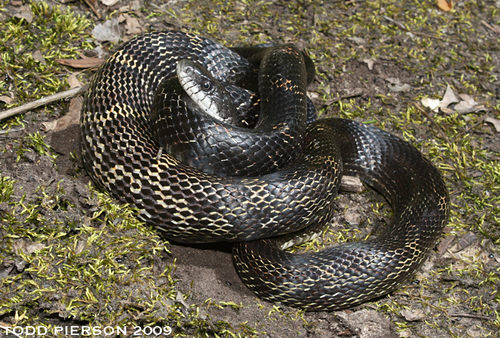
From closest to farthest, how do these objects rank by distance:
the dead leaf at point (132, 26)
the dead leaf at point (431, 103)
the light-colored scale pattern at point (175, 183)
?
the light-colored scale pattern at point (175, 183) → the dead leaf at point (132, 26) → the dead leaf at point (431, 103)

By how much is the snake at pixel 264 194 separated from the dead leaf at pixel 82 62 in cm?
116

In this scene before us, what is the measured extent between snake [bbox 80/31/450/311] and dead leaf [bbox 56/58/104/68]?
116 centimetres

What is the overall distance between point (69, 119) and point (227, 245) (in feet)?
8.95

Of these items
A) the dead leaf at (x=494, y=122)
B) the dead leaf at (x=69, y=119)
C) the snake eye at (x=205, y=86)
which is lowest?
the dead leaf at (x=494, y=122)

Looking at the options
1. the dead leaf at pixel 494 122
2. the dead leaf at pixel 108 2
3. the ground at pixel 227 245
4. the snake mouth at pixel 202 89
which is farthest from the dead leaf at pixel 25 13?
the dead leaf at pixel 494 122

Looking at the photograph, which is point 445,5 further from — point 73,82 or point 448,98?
point 73,82

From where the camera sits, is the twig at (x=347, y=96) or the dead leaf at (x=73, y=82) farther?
the twig at (x=347, y=96)

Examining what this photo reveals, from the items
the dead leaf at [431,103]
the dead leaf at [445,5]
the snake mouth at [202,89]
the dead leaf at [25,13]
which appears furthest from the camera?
the dead leaf at [445,5]

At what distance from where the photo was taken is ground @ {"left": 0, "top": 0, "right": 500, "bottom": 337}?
→ 168 inches

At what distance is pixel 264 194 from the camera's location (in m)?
4.66

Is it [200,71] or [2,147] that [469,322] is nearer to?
[200,71]

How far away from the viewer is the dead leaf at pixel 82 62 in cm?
641

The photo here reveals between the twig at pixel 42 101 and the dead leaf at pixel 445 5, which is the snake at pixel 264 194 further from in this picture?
the dead leaf at pixel 445 5

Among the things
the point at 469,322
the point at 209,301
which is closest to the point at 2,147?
the point at 209,301
